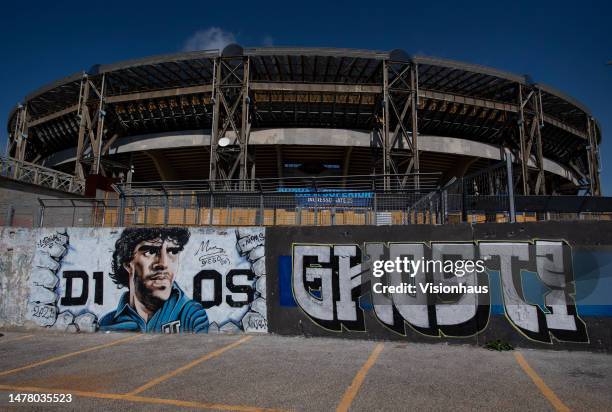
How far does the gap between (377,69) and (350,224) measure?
20.4 m

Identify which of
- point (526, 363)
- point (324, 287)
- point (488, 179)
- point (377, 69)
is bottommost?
point (526, 363)

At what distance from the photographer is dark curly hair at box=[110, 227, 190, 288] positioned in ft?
33.9

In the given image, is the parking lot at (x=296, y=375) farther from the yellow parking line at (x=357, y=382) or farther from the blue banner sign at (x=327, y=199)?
the blue banner sign at (x=327, y=199)

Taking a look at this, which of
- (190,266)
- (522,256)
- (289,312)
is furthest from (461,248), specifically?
(190,266)

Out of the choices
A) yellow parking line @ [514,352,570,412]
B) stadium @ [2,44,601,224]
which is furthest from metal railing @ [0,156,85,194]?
yellow parking line @ [514,352,570,412]

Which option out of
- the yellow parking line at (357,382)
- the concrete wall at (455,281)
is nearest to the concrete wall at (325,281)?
the concrete wall at (455,281)

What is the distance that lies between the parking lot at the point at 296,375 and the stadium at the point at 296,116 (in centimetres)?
1625

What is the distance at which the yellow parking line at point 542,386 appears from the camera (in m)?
4.84

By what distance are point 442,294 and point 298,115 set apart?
74.7 ft

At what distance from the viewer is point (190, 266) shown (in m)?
10.1

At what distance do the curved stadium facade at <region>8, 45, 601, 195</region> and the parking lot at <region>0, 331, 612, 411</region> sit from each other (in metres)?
18.2

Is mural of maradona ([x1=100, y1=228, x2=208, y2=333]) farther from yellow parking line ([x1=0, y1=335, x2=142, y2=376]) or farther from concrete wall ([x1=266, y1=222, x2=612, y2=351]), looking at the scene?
Answer: concrete wall ([x1=266, y1=222, x2=612, y2=351])

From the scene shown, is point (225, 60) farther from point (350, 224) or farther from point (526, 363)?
point (526, 363)
